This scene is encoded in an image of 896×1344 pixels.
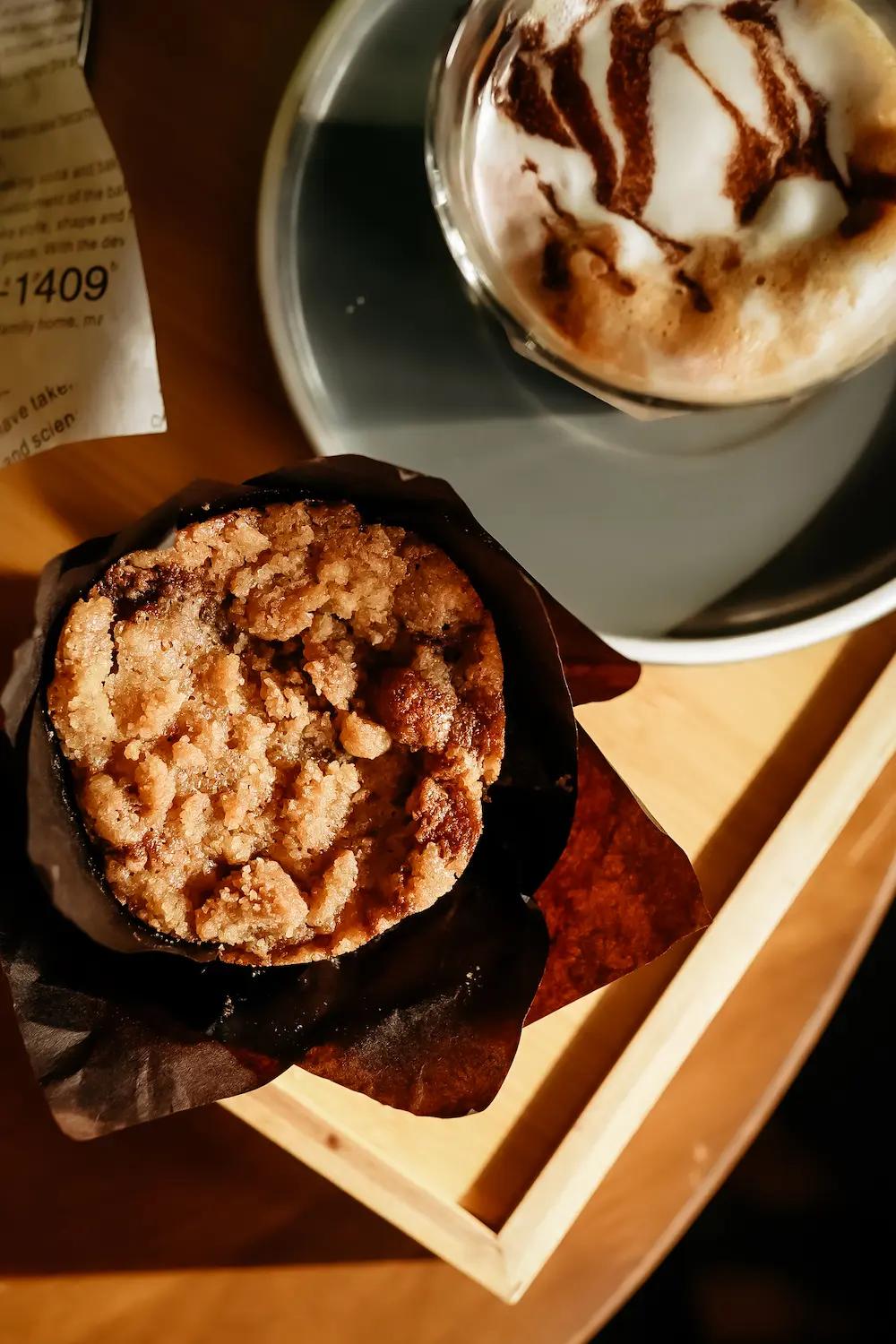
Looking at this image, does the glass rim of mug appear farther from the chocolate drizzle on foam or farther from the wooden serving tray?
the wooden serving tray

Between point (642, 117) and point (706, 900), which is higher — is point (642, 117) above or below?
above

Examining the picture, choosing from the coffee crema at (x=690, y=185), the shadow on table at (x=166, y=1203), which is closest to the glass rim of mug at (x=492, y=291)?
the coffee crema at (x=690, y=185)

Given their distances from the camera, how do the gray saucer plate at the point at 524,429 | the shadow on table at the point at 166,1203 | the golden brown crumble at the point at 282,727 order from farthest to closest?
the shadow on table at the point at 166,1203 → the gray saucer plate at the point at 524,429 → the golden brown crumble at the point at 282,727

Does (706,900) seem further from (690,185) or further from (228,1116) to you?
(690,185)

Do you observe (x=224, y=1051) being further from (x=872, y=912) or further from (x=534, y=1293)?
(x=872, y=912)

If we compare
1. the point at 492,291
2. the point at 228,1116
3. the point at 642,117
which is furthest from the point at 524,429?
the point at 228,1116

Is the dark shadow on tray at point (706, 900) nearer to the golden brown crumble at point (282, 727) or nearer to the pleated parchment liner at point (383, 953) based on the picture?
the pleated parchment liner at point (383, 953)

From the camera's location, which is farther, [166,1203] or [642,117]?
[166,1203]
